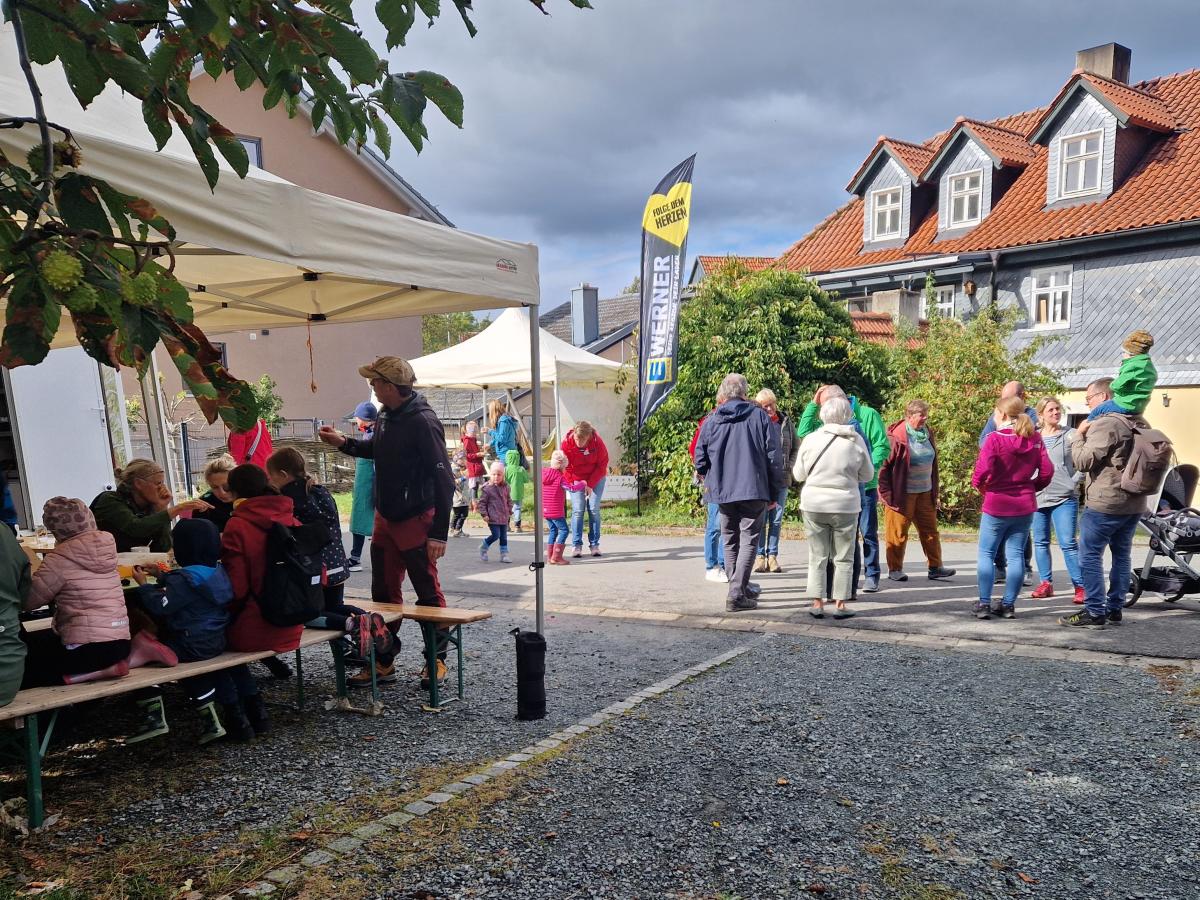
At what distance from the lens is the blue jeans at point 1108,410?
6.80m

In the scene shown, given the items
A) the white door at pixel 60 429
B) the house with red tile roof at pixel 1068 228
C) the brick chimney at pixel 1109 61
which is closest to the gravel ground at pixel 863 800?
the white door at pixel 60 429

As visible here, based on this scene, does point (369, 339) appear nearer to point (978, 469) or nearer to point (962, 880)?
point (978, 469)

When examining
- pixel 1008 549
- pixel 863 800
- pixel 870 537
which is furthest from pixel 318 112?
pixel 870 537

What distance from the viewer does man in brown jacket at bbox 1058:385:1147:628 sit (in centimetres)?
644

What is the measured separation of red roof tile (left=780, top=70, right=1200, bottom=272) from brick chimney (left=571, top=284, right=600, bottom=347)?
15.0m

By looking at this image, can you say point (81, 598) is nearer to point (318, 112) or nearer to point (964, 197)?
point (318, 112)

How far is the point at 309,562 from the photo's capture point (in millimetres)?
4500

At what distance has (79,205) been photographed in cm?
223

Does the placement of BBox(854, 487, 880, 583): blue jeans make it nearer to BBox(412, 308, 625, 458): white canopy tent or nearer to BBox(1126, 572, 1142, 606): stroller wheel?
BBox(1126, 572, 1142, 606): stroller wheel

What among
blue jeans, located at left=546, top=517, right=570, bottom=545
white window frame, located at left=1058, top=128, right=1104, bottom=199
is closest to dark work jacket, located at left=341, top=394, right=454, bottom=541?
blue jeans, located at left=546, top=517, right=570, bottom=545

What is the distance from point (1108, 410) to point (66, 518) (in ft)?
23.9

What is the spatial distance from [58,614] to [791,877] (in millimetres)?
3260

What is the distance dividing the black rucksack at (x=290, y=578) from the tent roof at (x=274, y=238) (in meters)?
1.35

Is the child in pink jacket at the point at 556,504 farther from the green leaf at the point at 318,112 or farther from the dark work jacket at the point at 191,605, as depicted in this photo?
the green leaf at the point at 318,112
